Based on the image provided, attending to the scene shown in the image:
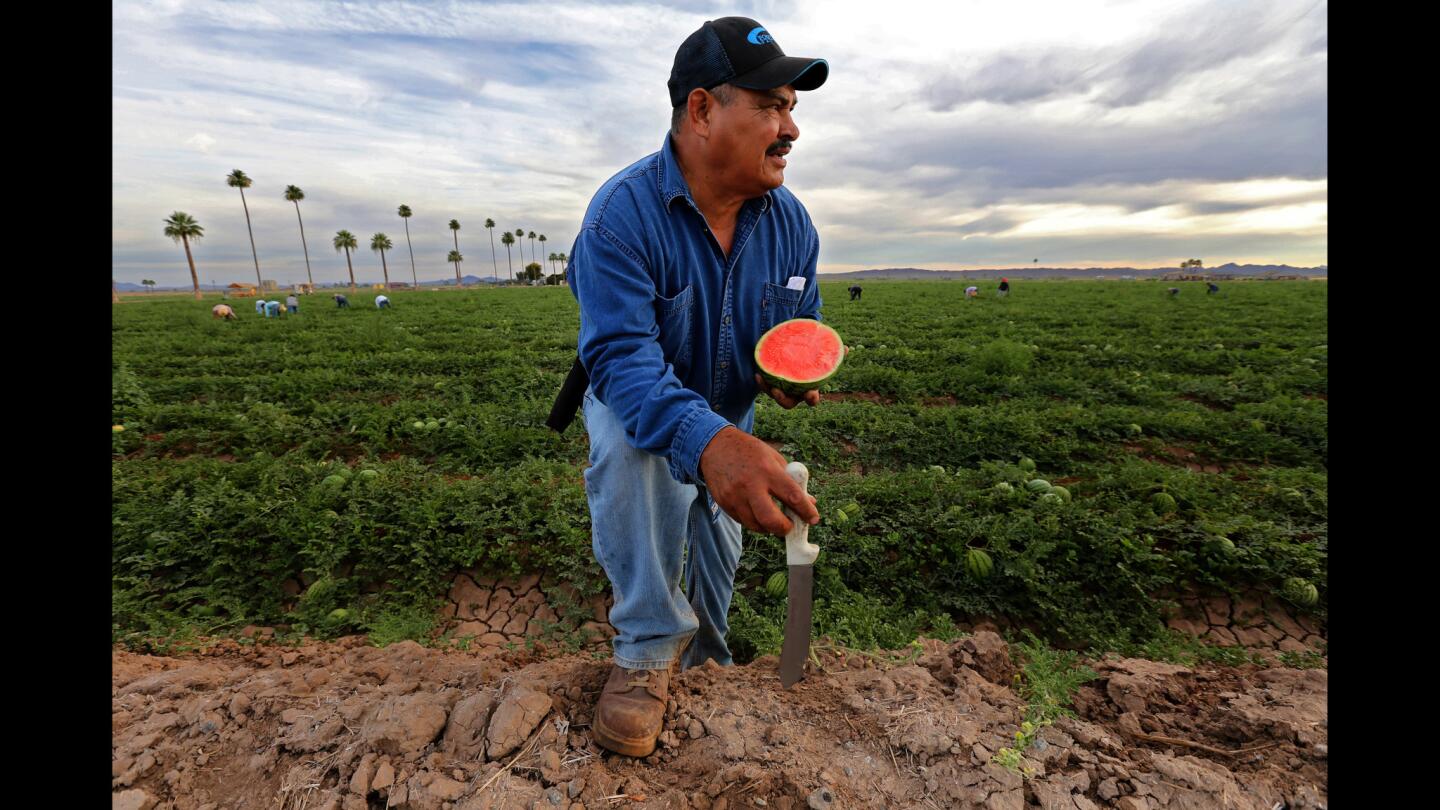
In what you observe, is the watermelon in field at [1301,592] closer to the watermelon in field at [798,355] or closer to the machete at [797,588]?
the watermelon in field at [798,355]

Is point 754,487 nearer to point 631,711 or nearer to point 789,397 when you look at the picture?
point 789,397

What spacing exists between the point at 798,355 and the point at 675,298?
0.52 meters

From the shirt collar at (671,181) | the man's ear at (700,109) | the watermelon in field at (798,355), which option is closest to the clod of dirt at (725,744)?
the watermelon in field at (798,355)

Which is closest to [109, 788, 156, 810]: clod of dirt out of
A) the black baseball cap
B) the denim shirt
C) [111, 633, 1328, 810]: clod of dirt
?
[111, 633, 1328, 810]: clod of dirt

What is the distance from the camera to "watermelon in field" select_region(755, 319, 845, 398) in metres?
2.08

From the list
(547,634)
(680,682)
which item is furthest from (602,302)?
(547,634)

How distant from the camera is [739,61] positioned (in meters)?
1.75

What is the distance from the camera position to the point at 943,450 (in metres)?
5.42

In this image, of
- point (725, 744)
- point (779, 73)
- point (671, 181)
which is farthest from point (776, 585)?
point (779, 73)

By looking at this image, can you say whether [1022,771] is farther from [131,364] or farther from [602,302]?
[131,364]

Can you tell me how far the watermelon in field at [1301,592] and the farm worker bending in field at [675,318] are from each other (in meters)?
3.16

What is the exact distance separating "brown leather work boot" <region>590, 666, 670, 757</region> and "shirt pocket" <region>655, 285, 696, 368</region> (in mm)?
1056

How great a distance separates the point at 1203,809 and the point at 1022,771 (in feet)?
1.43
